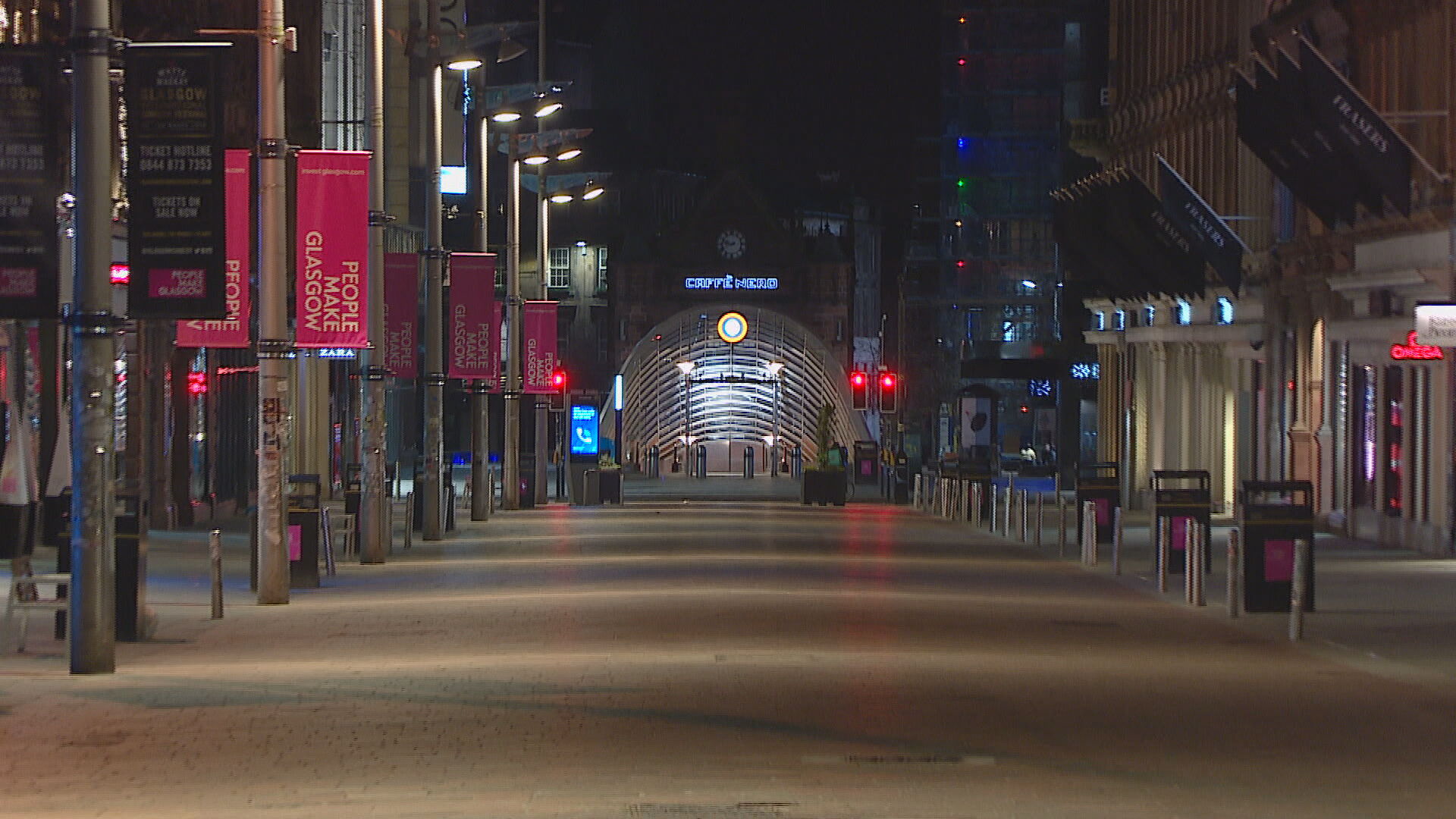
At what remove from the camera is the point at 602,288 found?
11825 centimetres

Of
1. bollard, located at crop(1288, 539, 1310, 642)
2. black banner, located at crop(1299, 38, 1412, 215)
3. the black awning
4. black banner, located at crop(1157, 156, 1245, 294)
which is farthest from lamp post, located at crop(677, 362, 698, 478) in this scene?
bollard, located at crop(1288, 539, 1310, 642)

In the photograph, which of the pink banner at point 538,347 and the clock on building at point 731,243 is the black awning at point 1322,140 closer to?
the pink banner at point 538,347

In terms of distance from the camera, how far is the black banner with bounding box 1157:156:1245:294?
4447cm

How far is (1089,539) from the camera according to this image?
32625 mm

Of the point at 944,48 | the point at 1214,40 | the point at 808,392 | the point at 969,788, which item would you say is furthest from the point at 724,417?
the point at 969,788

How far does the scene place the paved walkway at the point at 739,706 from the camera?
40.1 ft

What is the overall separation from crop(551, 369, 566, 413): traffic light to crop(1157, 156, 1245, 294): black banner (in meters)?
21.6

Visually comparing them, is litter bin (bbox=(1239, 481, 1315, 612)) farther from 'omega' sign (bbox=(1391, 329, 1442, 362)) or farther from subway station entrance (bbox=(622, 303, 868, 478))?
subway station entrance (bbox=(622, 303, 868, 478))

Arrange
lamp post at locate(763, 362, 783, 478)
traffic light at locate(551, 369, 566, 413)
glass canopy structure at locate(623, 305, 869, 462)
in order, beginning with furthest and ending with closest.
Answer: glass canopy structure at locate(623, 305, 869, 462) → lamp post at locate(763, 362, 783, 478) → traffic light at locate(551, 369, 566, 413)

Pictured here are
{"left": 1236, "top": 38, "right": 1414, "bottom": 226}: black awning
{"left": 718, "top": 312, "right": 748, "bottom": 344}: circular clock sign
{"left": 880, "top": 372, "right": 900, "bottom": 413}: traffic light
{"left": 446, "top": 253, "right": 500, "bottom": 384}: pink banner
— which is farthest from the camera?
{"left": 718, "top": 312, "right": 748, "bottom": 344}: circular clock sign

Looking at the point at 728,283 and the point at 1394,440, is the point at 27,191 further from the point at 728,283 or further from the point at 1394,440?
the point at 728,283

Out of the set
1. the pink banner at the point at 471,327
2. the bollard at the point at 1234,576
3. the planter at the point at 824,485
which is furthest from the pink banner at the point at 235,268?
the planter at the point at 824,485

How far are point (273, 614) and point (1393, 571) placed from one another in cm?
1542

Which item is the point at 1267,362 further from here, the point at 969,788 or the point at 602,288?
the point at 602,288
